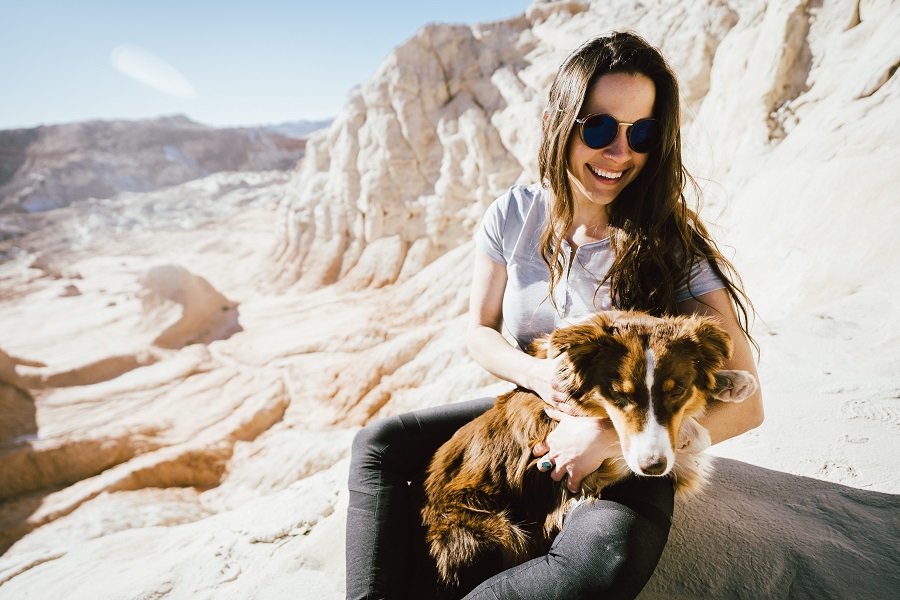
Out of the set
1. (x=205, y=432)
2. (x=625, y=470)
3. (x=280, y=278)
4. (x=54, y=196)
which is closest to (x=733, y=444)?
(x=625, y=470)

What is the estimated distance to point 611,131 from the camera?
1790mm

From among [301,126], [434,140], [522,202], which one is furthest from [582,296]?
[301,126]

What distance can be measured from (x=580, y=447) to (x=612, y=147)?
1206 millimetres

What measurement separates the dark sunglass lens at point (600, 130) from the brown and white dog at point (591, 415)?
712 mm

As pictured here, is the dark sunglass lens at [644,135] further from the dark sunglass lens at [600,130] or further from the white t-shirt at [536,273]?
the white t-shirt at [536,273]

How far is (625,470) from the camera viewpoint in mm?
1600

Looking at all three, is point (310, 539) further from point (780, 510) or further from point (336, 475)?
point (780, 510)

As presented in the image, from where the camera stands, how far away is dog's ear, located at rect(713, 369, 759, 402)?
4.92ft

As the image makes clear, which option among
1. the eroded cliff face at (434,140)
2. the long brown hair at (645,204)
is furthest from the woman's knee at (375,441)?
the eroded cliff face at (434,140)

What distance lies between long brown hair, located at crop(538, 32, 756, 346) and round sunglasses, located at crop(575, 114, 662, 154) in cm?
5

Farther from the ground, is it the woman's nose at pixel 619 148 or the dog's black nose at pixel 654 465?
the woman's nose at pixel 619 148

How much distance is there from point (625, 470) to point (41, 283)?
1166 inches

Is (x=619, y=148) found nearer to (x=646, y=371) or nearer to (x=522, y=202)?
(x=522, y=202)

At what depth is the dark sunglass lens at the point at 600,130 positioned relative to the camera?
1781 millimetres
